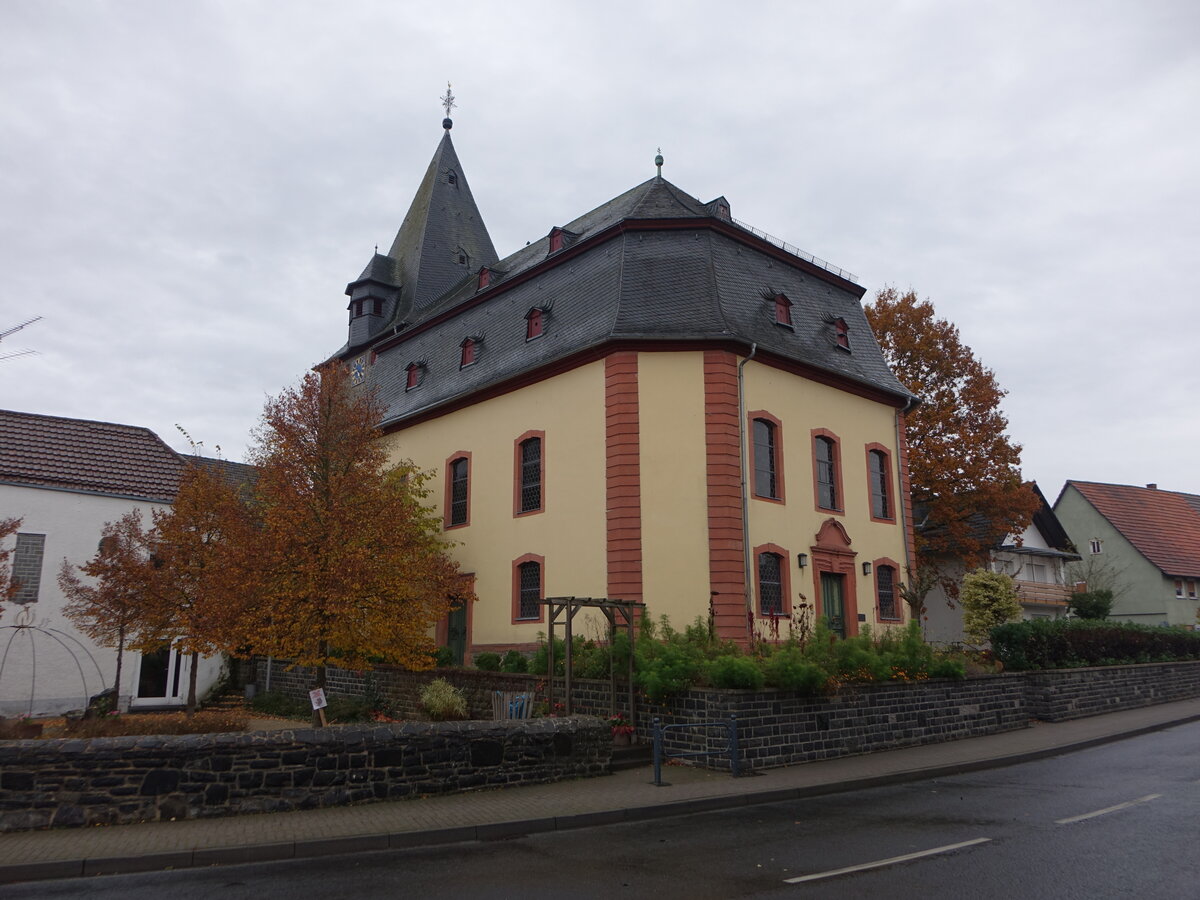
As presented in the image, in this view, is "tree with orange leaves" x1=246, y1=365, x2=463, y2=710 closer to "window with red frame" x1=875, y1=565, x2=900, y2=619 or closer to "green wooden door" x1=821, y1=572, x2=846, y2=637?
"green wooden door" x1=821, y1=572, x2=846, y2=637

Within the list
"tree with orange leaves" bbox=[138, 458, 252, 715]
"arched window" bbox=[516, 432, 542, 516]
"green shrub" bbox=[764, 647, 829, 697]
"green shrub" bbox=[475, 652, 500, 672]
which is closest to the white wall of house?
"tree with orange leaves" bbox=[138, 458, 252, 715]

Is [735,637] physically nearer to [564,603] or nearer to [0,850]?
[564,603]

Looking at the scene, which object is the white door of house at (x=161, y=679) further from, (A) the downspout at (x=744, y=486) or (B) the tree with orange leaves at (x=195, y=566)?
(A) the downspout at (x=744, y=486)

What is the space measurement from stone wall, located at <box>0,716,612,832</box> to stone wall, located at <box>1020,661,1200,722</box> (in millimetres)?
13228

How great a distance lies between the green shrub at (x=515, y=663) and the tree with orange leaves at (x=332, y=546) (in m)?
1.59

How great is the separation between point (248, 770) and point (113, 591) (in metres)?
9.27

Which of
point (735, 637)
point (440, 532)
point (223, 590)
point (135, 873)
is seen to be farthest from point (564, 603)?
point (440, 532)

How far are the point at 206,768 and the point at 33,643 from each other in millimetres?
12482

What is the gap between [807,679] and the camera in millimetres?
13883

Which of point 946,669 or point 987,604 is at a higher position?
point 987,604

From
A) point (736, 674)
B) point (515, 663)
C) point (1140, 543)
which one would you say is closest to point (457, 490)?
point (515, 663)

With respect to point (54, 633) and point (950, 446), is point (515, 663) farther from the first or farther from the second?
point (950, 446)

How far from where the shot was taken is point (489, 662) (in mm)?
18672

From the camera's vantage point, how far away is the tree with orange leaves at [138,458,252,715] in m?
15.4
